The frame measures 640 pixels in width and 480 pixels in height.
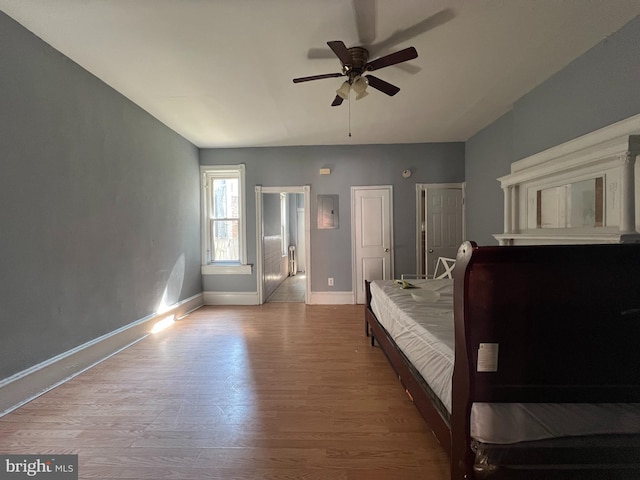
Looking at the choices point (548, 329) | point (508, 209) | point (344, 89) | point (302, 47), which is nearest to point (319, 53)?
point (302, 47)

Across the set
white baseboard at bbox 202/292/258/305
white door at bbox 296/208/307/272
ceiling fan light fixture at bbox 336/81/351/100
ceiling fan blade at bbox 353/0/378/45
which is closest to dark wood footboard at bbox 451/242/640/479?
ceiling fan blade at bbox 353/0/378/45

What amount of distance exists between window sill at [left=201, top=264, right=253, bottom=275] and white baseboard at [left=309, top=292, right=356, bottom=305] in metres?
1.26

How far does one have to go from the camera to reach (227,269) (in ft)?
15.8

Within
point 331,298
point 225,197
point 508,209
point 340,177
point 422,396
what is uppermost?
point 340,177

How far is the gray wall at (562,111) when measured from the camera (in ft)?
6.58

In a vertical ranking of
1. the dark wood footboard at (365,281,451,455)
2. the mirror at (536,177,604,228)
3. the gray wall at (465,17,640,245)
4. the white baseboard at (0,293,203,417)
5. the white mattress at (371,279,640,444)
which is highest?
the gray wall at (465,17,640,245)

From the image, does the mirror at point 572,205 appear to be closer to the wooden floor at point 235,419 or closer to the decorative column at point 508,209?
the decorative column at point 508,209

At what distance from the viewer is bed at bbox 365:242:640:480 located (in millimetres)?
989

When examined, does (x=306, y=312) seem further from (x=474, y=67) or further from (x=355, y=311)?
(x=474, y=67)

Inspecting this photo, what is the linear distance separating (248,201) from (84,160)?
8.25 feet

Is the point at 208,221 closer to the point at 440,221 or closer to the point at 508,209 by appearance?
the point at 440,221

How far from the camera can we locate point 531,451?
3.28ft

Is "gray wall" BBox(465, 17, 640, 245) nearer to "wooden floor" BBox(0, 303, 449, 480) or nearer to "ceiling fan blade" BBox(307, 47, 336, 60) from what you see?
"ceiling fan blade" BBox(307, 47, 336, 60)

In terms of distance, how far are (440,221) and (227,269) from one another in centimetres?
387
